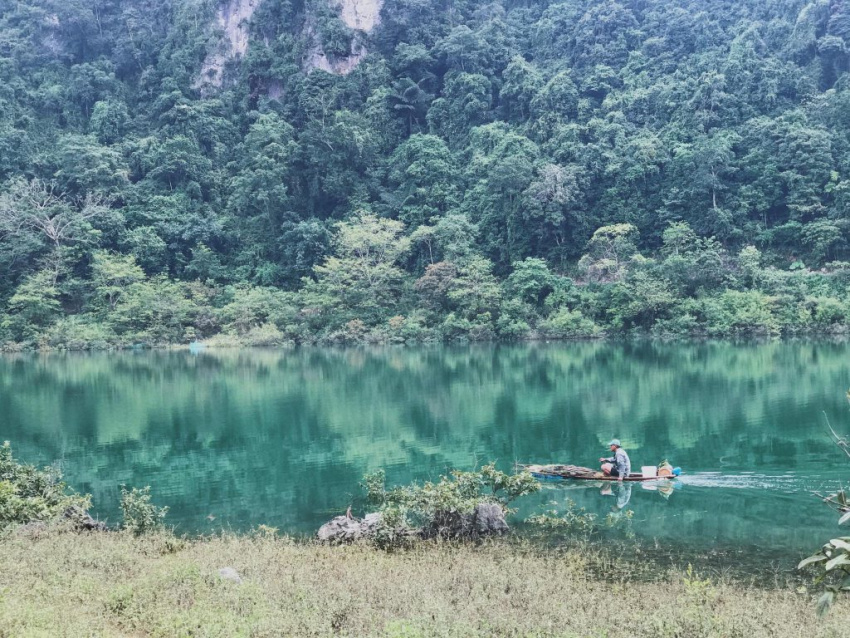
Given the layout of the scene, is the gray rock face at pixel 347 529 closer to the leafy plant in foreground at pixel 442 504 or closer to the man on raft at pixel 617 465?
the leafy plant in foreground at pixel 442 504

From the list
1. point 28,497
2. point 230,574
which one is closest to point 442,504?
point 230,574

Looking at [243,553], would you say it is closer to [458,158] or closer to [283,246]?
[283,246]

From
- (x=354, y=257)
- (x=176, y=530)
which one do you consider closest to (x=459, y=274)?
(x=354, y=257)

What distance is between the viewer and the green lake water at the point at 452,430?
12172 mm

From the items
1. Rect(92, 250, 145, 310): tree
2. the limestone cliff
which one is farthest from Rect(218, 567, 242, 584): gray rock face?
the limestone cliff

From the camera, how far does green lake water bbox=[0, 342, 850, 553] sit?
12.2 meters

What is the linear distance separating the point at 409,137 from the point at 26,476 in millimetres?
55486

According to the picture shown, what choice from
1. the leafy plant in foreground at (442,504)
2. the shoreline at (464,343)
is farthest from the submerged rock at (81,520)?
the shoreline at (464,343)

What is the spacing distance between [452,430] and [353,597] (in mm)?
12395

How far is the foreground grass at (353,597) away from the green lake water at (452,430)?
251 centimetres

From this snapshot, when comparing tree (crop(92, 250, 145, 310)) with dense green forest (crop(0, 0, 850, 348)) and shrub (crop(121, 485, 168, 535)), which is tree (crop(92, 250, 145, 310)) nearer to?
dense green forest (crop(0, 0, 850, 348))

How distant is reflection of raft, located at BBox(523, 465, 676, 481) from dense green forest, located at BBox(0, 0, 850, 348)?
3172cm

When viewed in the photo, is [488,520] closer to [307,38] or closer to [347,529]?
[347,529]

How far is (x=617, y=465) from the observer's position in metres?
13.6
